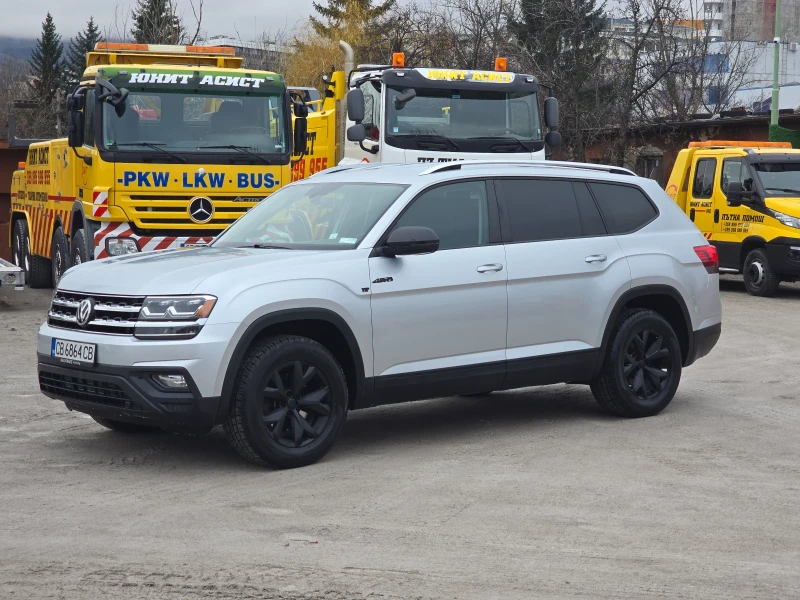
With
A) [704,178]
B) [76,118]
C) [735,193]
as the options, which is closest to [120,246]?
[76,118]

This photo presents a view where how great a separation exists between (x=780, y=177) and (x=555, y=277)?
428 inches

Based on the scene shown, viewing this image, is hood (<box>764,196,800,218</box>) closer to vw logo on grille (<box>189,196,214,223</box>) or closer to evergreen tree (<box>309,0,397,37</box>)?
vw logo on grille (<box>189,196,214,223</box>)

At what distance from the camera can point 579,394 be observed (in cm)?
970

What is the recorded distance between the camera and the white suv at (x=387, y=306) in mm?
6590

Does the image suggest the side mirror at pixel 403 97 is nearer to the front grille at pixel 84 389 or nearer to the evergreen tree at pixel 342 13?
the front grille at pixel 84 389

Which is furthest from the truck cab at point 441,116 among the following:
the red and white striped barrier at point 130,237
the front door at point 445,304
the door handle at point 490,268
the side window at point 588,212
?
the door handle at point 490,268

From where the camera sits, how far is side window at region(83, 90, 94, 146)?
13.6 m

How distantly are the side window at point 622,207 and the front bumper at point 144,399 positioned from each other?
11.0 ft

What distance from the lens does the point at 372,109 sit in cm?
1549

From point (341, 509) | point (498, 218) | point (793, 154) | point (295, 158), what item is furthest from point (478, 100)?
point (341, 509)

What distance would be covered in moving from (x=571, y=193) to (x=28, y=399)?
172 inches

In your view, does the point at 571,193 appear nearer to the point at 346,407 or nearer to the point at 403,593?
the point at 346,407

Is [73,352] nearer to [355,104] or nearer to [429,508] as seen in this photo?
[429,508]

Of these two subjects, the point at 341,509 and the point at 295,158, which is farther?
the point at 295,158
